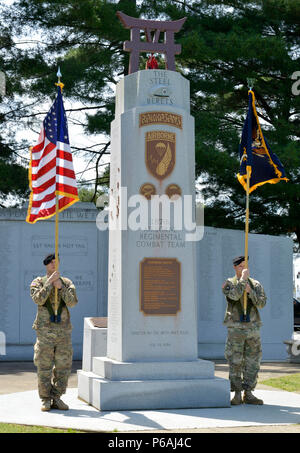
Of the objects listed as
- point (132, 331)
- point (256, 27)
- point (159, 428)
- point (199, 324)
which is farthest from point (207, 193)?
point (159, 428)

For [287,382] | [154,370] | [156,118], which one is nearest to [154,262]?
[154,370]

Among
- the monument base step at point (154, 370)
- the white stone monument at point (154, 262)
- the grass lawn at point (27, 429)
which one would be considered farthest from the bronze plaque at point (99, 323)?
the grass lawn at point (27, 429)

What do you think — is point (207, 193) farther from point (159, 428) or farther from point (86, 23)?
point (159, 428)

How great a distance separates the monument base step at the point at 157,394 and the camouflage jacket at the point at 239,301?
74 cm

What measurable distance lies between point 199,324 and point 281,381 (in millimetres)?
3988

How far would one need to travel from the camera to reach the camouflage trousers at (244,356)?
8391mm

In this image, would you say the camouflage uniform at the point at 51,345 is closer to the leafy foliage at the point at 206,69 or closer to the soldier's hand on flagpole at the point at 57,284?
the soldier's hand on flagpole at the point at 57,284

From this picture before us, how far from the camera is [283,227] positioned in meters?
20.4

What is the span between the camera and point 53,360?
8047 mm

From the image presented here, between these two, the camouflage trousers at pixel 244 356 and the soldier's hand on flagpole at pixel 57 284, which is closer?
the soldier's hand on flagpole at pixel 57 284

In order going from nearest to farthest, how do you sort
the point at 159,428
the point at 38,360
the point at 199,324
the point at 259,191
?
1. the point at 159,428
2. the point at 38,360
3. the point at 199,324
4. the point at 259,191

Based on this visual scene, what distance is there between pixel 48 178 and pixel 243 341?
3.06m

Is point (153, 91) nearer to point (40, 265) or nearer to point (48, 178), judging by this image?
point (48, 178)

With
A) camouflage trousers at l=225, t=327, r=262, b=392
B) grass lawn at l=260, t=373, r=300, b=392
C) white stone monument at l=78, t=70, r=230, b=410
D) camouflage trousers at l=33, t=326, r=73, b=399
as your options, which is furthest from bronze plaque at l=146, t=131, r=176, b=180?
grass lawn at l=260, t=373, r=300, b=392
